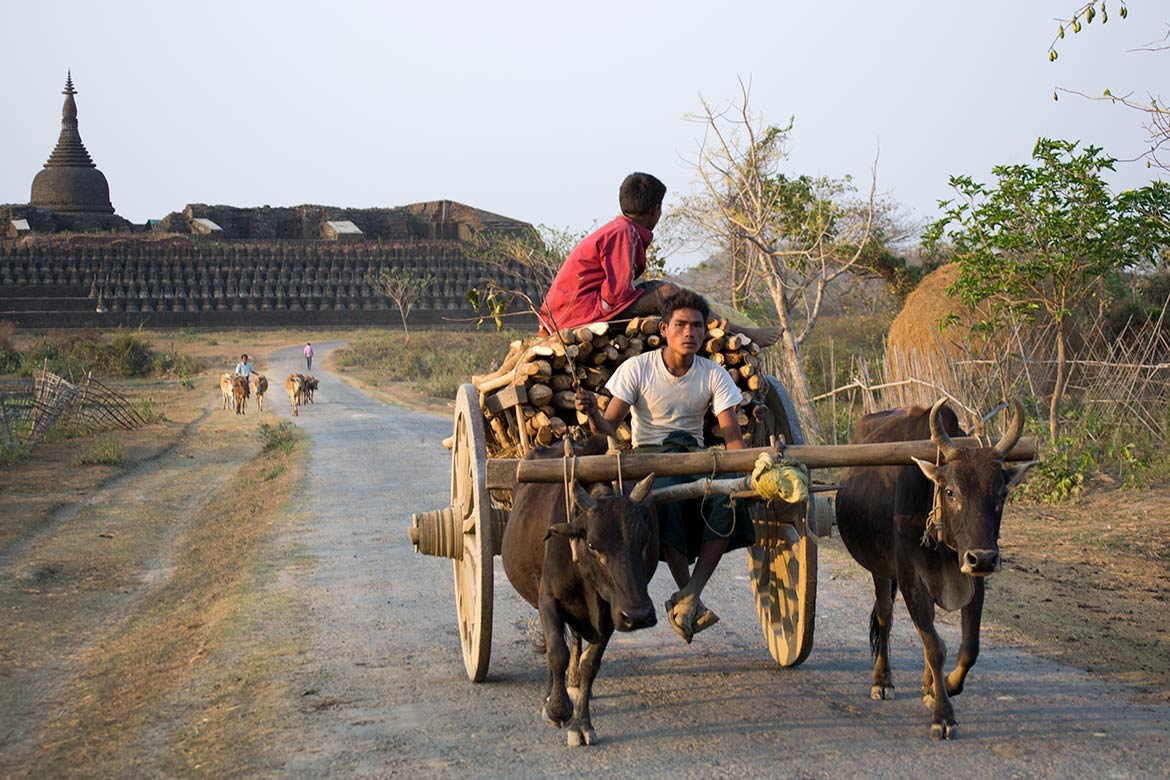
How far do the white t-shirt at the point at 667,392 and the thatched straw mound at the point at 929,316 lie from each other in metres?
9.78

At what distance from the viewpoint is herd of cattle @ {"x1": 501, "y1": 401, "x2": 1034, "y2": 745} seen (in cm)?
416

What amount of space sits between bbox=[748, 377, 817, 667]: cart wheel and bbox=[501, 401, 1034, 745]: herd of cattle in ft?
1.10

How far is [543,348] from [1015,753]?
2658mm

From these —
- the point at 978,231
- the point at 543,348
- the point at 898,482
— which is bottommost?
the point at 898,482

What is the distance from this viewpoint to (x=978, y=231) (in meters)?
11.3

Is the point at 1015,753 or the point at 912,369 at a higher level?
the point at 912,369

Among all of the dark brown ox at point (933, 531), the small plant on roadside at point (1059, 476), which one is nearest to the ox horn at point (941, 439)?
the dark brown ox at point (933, 531)

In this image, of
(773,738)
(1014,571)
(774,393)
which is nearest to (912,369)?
(1014,571)

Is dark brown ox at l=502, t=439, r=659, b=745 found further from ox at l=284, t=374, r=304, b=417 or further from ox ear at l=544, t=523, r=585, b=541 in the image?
ox at l=284, t=374, r=304, b=417

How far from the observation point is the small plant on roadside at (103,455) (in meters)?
16.7

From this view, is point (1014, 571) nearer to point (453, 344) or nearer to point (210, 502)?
point (210, 502)

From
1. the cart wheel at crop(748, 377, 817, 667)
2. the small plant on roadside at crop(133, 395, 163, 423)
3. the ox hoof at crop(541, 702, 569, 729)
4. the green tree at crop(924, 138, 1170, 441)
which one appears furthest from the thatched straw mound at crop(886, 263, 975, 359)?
the small plant on roadside at crop(133, 395, 163, 423)

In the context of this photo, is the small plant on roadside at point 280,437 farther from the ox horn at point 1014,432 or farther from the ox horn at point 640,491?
the ox horn at point 1014,432

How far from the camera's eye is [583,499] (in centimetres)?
424
